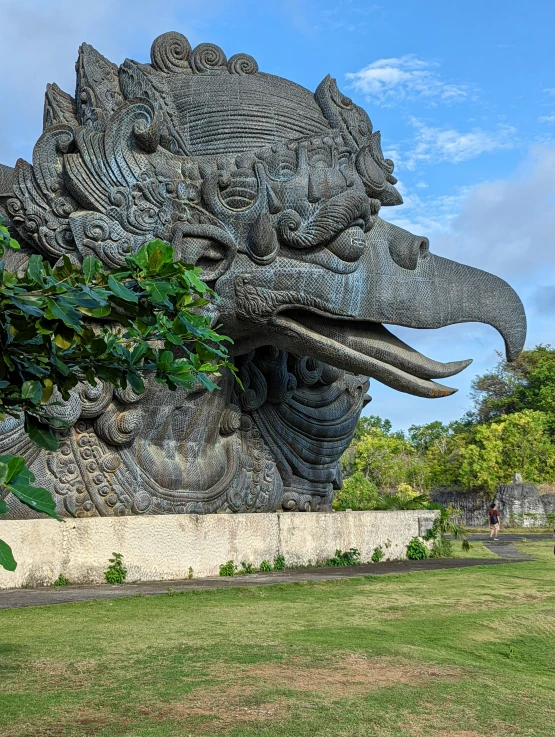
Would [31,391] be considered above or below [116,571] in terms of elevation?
above

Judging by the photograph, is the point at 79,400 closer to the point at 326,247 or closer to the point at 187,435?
the point at 187,435

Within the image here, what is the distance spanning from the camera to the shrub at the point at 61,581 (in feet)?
24.2

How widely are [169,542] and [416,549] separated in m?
3.86

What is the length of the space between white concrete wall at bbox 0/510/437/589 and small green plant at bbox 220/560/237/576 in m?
0.04

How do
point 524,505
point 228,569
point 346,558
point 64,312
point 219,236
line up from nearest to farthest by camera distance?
point 64,312
point 219,236
point 228,569
point 346,558
point 524,505

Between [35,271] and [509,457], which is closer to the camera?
[35,271]

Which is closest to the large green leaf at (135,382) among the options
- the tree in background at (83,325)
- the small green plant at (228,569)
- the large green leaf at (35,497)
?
the tree in background at (83,325)

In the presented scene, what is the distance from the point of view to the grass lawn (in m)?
3.55

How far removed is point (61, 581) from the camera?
7.39 m

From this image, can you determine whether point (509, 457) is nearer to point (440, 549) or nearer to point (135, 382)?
point (440, 549)

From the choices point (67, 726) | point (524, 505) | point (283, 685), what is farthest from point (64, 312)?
point (524, 505)

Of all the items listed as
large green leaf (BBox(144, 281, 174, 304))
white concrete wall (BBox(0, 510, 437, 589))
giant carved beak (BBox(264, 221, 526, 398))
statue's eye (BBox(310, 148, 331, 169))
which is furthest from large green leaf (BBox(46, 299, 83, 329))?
statue's eye (BBox(310, 148, 331, 169))

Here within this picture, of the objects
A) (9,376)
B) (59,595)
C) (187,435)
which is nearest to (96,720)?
(9,376)

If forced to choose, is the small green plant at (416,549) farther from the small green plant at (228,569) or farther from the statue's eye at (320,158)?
the statue's eye at (320,158)
